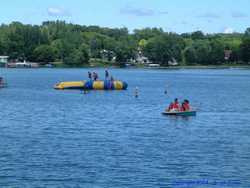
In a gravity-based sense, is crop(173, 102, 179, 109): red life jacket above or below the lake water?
above

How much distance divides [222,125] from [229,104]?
2846 centimetres

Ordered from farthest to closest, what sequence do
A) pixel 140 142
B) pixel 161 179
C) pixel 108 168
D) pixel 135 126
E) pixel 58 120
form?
pixel 58 120, pixel 135 126, pixel 140 142, pixel 108 168, pixel 161 179

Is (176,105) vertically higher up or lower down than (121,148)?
higher up

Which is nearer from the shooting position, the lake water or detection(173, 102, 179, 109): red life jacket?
the lake water

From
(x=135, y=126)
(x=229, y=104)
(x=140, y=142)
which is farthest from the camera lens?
(x=229, y=104)

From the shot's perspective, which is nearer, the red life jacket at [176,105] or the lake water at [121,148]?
the lake water at [121,148]

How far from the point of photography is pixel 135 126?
188 ft

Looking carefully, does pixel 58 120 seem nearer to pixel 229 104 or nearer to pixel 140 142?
pixel 140 142

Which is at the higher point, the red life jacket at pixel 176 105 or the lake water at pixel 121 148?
the red life jacket at pixel 176 105

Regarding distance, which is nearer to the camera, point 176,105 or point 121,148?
point 121,148

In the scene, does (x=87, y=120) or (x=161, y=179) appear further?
A: (x=87, y=120)

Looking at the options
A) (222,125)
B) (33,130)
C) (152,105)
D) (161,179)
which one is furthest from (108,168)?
(152,105)

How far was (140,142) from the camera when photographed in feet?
154

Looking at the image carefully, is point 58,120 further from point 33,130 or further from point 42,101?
point 42,101
